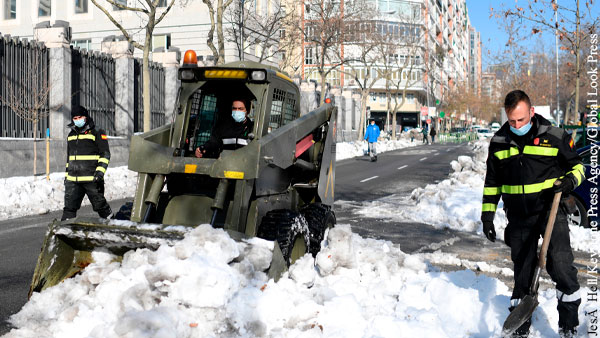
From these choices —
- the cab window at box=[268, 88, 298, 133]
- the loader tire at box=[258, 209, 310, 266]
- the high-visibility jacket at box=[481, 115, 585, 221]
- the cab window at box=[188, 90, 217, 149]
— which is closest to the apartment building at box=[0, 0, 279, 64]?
the cab window at box=[268, 88, 298, 133]

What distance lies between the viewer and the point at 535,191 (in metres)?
4.48

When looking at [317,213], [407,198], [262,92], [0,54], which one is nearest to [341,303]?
[317,213]

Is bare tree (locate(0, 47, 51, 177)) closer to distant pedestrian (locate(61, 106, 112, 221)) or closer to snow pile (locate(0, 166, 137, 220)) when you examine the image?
snow pile (locate(0, 166, 137, 220))

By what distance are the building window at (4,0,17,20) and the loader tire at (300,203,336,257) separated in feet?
142

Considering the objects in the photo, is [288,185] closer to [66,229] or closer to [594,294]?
[66,229]

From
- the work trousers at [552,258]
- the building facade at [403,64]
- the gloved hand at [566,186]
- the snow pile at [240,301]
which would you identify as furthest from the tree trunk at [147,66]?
the building facade at [403,64]

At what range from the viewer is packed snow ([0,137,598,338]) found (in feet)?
13.3

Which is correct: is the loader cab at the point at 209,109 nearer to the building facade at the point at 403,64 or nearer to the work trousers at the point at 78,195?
the work trousers at the point at 78,195

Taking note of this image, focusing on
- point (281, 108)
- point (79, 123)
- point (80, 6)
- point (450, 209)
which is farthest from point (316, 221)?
point (80, 6)

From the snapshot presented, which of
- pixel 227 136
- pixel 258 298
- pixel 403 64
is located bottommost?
pixel 258 298

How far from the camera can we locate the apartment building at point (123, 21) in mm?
37281

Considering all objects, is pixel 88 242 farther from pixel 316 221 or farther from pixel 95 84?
pixel 95 84

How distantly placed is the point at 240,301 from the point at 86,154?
4.85 metres

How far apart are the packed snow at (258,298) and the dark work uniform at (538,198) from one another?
47 centimetres
